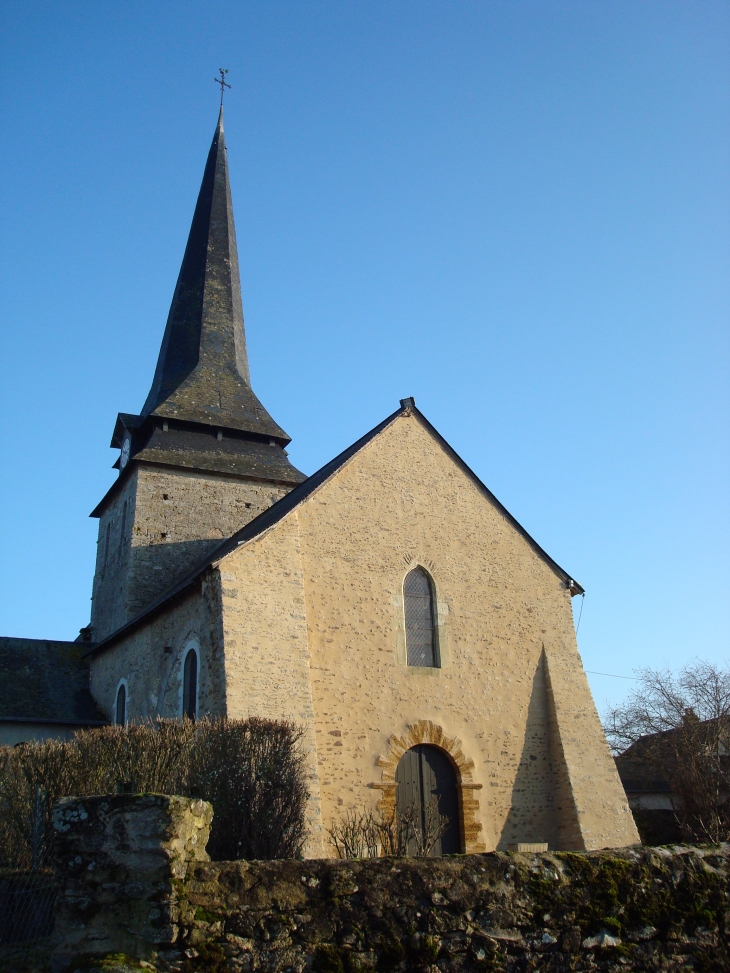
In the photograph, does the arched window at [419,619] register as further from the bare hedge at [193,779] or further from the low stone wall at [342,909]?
the low stone wall at [342,909]

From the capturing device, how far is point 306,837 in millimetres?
10016

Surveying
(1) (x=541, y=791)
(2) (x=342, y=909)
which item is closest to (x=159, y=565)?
(1) (x=541, y=791)

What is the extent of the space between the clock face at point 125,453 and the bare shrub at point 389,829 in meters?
12.8

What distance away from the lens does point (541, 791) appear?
13.4m

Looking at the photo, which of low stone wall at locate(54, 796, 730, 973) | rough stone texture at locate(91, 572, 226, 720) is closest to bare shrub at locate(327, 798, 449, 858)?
rough stone texture at locate(91, 572, 226, 720)

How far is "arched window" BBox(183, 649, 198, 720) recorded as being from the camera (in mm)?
12633

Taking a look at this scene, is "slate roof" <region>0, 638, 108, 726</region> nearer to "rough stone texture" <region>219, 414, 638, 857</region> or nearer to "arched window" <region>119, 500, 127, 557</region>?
"arched window" <region>119, 500, 127, 557</region>

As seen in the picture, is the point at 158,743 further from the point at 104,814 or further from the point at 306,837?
the point at 104,814

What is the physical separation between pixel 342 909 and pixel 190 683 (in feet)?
30.7

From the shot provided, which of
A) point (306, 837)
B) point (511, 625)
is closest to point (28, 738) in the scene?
point (306, 837)

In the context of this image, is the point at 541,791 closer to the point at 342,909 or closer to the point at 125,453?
the point at 342,909

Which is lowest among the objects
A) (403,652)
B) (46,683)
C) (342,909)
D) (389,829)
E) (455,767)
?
(342,909)

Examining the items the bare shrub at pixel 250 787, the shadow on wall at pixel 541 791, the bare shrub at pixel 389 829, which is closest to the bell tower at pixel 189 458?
the bare shrub at pixel 389 829

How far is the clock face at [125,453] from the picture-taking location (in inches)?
863
